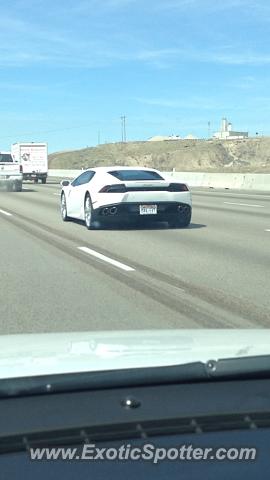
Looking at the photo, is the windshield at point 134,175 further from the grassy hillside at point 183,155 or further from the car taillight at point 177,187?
the grassy hillside at point 183,155

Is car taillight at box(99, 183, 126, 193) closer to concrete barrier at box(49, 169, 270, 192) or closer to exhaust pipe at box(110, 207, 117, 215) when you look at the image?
exhaust pipe at box(110, 207, 117, 215)

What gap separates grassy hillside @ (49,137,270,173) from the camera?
146m

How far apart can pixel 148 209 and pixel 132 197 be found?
21.6 inches

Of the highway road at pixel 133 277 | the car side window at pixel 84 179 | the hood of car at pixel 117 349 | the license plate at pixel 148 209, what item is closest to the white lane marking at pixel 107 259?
the highway road at pixel 133 277

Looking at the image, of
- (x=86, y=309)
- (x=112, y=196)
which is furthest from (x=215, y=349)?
(x=112, y=196)

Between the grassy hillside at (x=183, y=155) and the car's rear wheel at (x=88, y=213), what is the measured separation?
11836 cm

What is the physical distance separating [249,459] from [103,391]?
72 centimetres

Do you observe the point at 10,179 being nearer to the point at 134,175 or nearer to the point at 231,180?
the point at 231,180

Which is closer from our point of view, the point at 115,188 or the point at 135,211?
the point at 115,188

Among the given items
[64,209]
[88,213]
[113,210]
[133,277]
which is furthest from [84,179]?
[133,277]

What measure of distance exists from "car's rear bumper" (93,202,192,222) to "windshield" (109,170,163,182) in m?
0.63

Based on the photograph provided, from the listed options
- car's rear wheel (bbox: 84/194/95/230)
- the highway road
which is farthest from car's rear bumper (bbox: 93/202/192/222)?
the highway road

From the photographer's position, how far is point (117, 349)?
403 centimetres

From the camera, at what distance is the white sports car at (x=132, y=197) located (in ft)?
57.1
